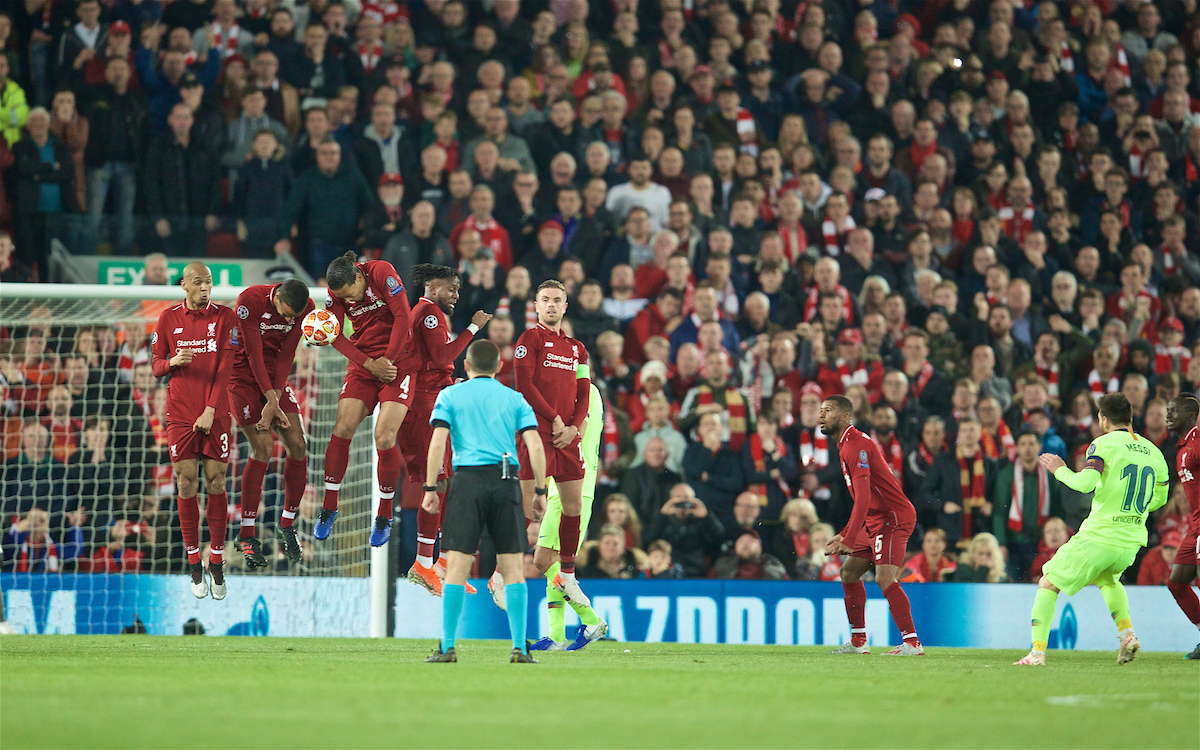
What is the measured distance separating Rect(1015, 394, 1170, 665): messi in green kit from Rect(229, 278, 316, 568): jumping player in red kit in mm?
5766

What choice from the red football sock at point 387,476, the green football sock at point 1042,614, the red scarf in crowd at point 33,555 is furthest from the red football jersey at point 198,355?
the green football sock at point 1042,614

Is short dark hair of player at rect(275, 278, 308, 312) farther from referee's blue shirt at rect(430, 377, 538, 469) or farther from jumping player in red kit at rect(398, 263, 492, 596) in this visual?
referee's blue shirt at rect(430, 377, 538, 469)

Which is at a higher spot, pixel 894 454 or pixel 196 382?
pixel 196 382

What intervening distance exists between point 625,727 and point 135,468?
958 centimetres

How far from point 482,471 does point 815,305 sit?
27.6ft

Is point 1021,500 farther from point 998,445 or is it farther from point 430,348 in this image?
point 430,348

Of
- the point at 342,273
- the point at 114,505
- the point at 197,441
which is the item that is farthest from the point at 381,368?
the point at 114,505

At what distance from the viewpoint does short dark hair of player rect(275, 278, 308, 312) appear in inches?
417

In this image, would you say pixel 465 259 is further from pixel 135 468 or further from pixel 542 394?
pixel 542 394

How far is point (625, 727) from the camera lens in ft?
19.0

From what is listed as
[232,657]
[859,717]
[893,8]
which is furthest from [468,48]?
[859,717]

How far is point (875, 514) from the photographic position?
36.7 ft

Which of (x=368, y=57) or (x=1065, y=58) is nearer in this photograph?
(x=368, y=57)

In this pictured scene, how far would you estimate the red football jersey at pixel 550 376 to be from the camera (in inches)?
409
